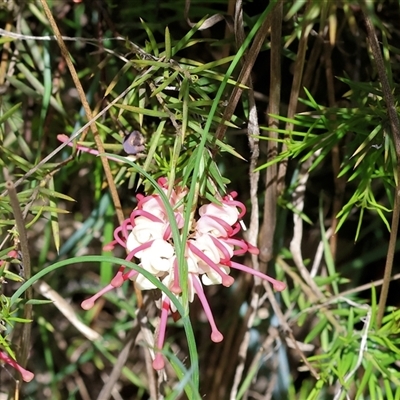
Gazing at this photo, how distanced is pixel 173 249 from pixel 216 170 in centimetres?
8

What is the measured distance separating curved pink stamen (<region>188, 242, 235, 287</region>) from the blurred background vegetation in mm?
50

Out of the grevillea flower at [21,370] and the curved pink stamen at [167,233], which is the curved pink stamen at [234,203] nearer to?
the curved pink stamen at [167,233]

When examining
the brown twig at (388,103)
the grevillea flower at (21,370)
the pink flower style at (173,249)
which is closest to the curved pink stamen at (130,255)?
the pink flower style at (173,249)

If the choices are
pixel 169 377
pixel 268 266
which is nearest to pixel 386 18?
pixel 268 266

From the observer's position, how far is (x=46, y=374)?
802mm

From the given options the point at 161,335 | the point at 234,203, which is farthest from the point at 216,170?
the point at 161,335

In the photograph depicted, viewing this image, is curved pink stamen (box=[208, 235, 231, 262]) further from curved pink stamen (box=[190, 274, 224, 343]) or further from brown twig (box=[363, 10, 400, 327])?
brown twig (box=[363, 10, 400, 327])

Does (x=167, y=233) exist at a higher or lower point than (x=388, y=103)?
lower

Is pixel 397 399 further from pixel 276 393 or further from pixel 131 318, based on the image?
pixel 131 318

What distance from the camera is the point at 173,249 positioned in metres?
0.46

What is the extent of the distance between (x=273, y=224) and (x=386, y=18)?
237 mm

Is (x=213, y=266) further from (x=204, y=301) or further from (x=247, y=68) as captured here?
(x=247, y=68)

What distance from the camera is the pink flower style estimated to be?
1.47 feet

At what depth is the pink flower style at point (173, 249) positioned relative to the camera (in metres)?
0.45
